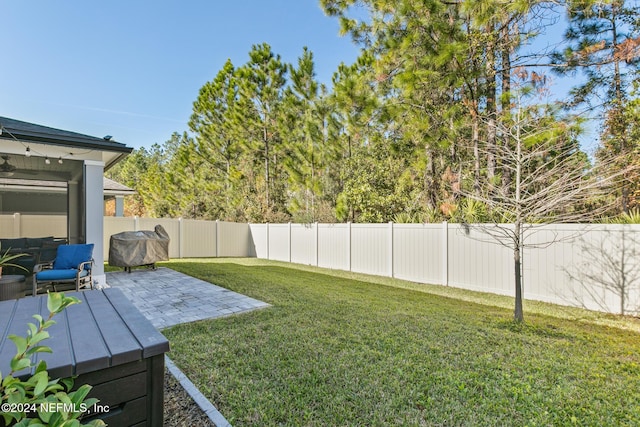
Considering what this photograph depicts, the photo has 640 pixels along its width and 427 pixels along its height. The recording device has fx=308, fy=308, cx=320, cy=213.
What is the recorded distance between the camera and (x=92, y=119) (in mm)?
14180

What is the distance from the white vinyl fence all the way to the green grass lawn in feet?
1.71

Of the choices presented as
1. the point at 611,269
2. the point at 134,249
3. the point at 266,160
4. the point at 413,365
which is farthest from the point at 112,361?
the point at 266,160

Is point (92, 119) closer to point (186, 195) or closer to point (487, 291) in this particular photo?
point (186, 195)

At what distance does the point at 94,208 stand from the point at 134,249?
273 centimetres

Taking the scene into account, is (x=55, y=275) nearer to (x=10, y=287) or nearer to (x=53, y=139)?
(x=10, y=287)

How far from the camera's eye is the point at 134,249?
829 centimetres

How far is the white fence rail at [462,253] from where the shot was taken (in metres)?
4.78

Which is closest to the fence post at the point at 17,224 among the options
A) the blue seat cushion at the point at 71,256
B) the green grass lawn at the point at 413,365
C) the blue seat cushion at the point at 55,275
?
the blue seat cushion at the point at 71,256

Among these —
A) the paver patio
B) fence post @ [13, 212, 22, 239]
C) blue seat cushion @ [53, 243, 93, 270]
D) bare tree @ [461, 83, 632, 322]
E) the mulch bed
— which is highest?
bare tree @ [461, 83, 632, 322]

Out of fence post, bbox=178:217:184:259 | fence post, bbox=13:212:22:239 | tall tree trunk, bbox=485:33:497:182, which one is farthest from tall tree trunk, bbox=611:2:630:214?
fence post, bbox=13:212:22:239

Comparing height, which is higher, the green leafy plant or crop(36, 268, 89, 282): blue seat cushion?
the green leafy plant

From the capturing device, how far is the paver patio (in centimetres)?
444

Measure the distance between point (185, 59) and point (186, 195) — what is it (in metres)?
12.0

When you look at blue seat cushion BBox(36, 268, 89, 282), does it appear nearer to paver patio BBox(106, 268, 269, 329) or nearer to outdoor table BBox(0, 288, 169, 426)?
paver patio BBox(106, 268, 269, 329)
